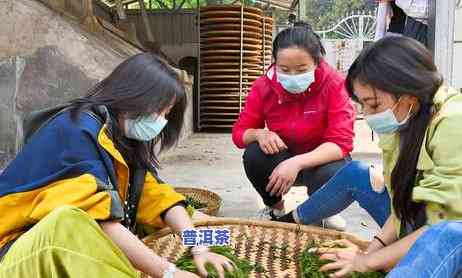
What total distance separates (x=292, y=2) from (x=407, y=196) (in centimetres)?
830

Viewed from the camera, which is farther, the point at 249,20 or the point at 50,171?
the point at 249,20

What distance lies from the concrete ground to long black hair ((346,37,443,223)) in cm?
128

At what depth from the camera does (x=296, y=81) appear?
243cm

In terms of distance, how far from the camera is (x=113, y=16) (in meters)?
9.00

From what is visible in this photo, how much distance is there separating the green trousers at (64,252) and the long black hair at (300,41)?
1426 millimetres

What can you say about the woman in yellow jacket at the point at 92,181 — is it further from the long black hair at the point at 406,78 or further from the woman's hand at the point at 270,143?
the woman's hand at the point at 270,143

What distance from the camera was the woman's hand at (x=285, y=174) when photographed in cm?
238

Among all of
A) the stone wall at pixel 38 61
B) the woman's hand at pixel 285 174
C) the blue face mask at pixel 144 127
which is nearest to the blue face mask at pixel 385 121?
the blue face mask at pixel 144 127

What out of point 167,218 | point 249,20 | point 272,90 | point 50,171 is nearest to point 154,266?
point 50,171

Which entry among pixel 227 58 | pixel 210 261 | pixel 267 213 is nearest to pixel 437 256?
pixel 210 261

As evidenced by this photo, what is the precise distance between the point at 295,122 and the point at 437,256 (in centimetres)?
146

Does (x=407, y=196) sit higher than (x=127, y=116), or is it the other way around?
(x=127, y=116)

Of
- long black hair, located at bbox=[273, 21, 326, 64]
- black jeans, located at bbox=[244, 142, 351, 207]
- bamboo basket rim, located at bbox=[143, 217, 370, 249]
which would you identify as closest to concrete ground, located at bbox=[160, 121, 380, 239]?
black jeans, located at bbox=[244, 142, 351, 207]

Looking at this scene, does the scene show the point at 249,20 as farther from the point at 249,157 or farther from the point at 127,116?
the point at 127,116
